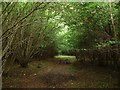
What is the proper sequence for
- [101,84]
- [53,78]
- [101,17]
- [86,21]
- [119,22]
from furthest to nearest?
[53,78] < [86,21] < [101,84] < [101,17] < [119,22]

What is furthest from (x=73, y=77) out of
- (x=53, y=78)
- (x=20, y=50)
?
(x=20, y=50)

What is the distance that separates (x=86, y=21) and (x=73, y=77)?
2891 millimetres

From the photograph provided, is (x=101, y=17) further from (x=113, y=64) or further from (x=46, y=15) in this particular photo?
(x=113, y=64)

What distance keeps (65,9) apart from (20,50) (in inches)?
154

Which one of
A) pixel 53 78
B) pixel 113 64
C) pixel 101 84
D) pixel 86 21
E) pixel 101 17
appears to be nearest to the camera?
pixel 101 17

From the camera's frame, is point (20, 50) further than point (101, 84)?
Yes

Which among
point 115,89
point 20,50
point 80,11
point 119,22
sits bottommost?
point 115,89

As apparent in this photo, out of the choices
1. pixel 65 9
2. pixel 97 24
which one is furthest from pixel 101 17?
pixel 65 9

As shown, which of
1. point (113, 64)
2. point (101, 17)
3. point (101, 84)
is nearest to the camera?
point (101, 17)

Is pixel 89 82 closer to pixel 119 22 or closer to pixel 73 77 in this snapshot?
pixel 73 77

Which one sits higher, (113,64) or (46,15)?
(46,15)

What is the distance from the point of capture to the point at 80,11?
265 inches

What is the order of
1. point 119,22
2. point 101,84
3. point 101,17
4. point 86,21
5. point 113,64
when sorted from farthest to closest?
point 113,64, point 86,21, point 101,84, point 101,17, point 119,22

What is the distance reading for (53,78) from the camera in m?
7.72
